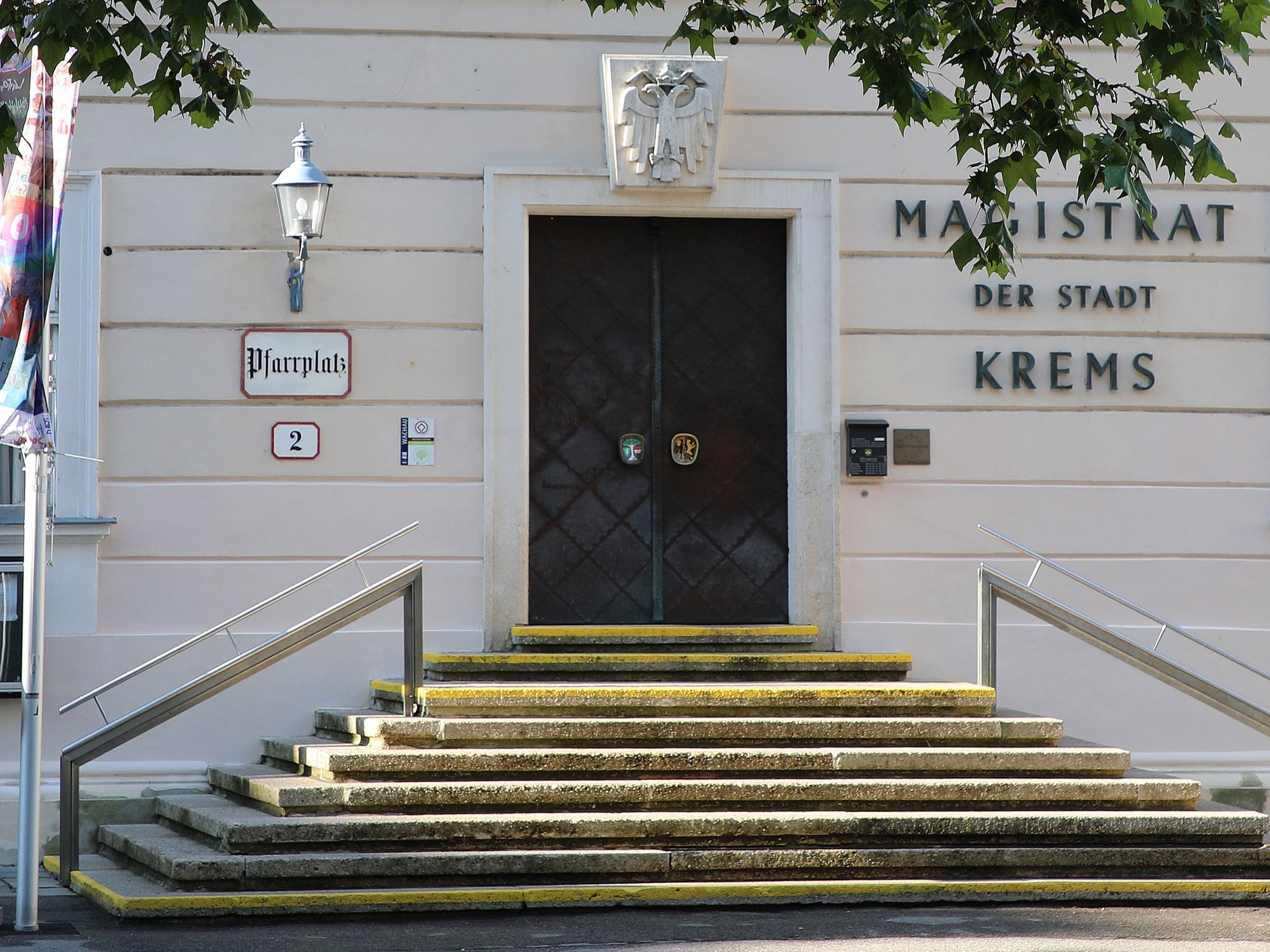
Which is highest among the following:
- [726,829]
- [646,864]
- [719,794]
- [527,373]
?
[527,373]

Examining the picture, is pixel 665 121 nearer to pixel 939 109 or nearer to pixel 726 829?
pixel 939 109

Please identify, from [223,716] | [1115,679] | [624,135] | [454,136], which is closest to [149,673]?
[223,716]

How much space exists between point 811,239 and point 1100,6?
366cm

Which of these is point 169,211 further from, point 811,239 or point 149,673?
point 811,239

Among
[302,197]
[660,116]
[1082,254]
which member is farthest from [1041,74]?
[302,197]

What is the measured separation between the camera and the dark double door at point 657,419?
9.00m

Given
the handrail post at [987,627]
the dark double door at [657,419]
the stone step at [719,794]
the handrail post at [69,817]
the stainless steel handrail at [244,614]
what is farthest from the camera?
the dark double door at [657,419]

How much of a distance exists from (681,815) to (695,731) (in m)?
0.64

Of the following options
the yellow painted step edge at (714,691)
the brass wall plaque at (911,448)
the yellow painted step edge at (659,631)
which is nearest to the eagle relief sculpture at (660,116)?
the brass wall plaque at (911,448)

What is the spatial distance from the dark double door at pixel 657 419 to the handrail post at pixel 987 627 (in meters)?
1.49

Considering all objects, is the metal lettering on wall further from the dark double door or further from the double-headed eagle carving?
the double-headed eagle carving

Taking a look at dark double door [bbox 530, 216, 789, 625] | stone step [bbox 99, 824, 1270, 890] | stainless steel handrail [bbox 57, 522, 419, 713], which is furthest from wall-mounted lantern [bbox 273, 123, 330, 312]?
stone step [bbox 99, 824, 1270, 890]

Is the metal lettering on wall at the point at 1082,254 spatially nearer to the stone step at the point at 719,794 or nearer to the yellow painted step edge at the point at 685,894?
the stone step at the point at 719,794

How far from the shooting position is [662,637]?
28.1 feet
